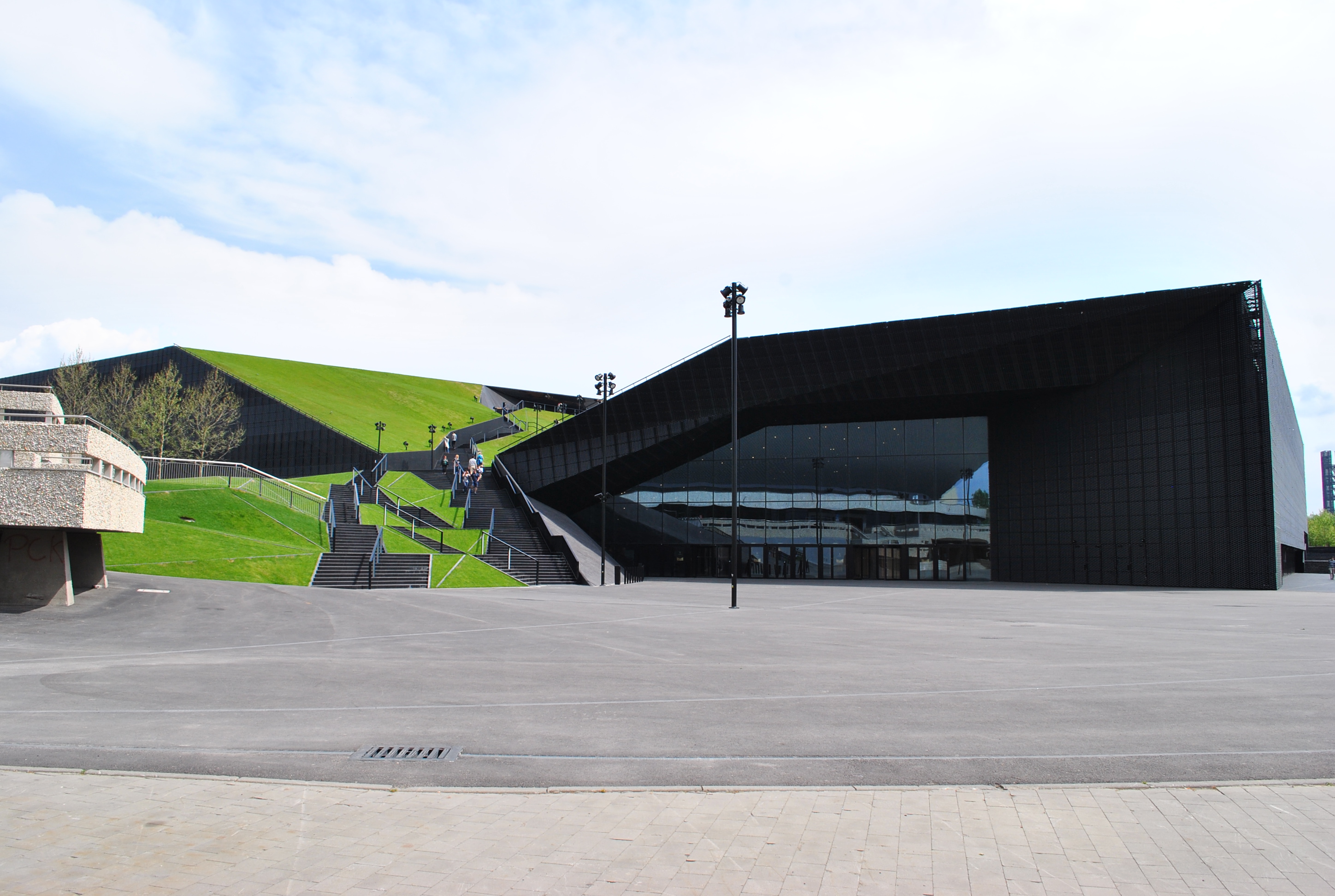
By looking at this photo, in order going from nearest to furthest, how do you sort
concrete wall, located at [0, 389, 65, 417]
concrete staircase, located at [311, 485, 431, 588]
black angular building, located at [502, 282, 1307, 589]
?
concrete wall, located at [0, 389, 65, 417], concrete staircase, located at [311, 485, 431, 588], black angular building, located at [502, 282, 1307, 589]

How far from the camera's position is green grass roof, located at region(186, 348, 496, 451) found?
84.7m

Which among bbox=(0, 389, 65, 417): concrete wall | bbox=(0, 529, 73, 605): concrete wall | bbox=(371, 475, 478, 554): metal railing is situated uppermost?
bbox=(0, 389, 65, 417): concrete wall

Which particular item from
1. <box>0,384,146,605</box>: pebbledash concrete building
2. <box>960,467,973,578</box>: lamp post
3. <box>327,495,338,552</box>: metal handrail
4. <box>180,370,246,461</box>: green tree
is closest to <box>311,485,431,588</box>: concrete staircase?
<box>327,495,338,552</box>: metal handrail

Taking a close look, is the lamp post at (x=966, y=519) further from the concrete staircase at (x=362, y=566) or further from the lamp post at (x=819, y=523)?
the concrete staircase at (x=362, y=566)

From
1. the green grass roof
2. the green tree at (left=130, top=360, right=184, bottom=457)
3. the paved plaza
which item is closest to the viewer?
the paved plaza

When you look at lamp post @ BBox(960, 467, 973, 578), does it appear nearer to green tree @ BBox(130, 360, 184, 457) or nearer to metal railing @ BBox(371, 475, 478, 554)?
metal railing @ BBox(371, 475, 478, 554)

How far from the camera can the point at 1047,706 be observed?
9094mm

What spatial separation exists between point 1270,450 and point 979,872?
43.0 meters

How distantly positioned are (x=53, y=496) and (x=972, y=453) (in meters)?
43.8

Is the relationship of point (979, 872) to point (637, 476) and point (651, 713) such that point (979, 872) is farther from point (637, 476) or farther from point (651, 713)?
point (637, 476)

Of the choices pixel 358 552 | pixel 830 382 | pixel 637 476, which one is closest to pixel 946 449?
pixel 830 382

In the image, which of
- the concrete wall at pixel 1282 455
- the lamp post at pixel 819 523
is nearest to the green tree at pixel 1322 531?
the concrete wall at pixel 1282 455

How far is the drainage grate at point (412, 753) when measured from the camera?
6938 mm

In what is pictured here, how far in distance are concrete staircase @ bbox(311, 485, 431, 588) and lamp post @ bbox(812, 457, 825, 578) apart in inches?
998
